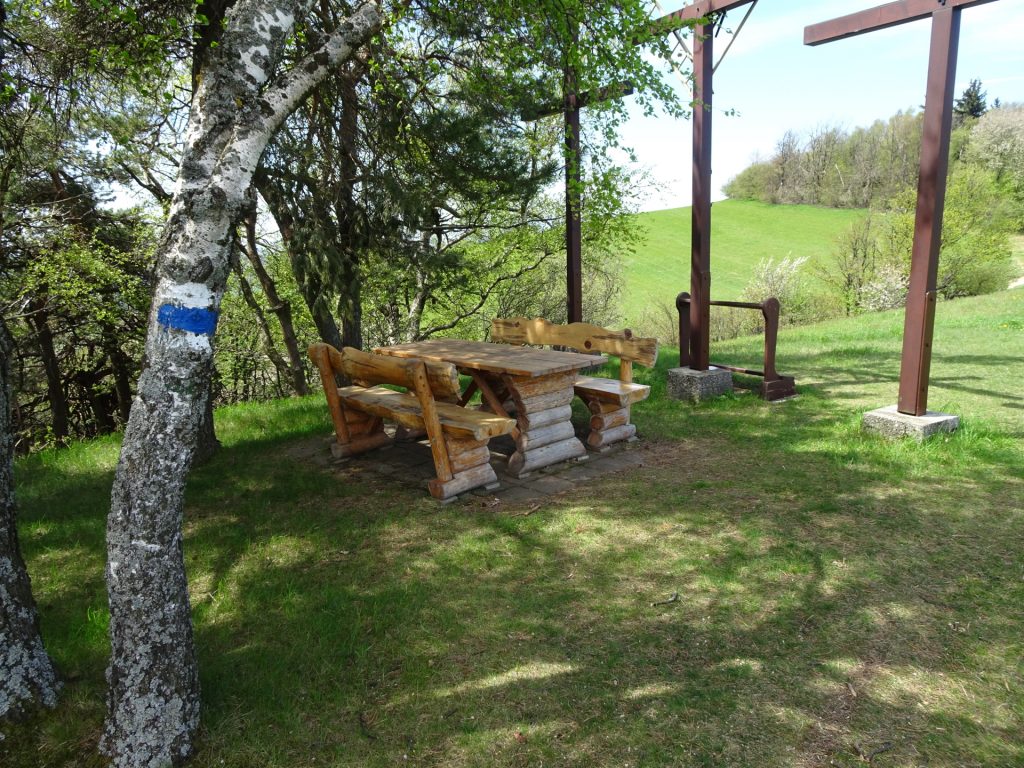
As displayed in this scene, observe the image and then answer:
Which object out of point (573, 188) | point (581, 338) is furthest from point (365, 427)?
point (573, 188)

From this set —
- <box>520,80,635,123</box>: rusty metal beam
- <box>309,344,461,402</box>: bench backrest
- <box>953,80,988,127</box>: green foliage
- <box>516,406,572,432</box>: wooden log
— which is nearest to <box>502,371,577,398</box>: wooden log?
<box>516,406,572,432</box>: wooden log

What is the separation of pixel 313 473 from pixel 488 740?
344 cm

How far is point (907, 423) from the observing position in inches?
204

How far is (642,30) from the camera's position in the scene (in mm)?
5133

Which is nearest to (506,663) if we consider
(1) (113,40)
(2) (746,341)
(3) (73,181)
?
(1) (113,40)

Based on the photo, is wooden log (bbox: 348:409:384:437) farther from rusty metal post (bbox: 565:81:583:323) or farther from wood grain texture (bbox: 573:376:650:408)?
rusty metal post (bbox: 565:81:583:323)

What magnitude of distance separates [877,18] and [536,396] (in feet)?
13.2

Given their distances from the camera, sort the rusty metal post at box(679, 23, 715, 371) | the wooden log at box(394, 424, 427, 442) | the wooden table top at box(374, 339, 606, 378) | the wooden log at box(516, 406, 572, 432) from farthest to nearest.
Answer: the rusty metal post at box(679, 23, 715, 371), the wooden log at box(394, 424, 427, 442), the wooden log at box(516, 406, 572, 432), the wooden table top at box(374, 339, 606, 378)

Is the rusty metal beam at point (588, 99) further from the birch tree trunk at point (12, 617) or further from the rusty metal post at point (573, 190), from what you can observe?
the birch tree trunk at point (12, 617)

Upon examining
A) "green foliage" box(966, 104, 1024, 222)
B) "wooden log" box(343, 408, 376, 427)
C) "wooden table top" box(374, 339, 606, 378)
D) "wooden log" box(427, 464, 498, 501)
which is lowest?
"wooden log" box(427, 464, 498, 501)

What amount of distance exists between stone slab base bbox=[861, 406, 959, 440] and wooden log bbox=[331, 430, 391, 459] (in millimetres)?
4283

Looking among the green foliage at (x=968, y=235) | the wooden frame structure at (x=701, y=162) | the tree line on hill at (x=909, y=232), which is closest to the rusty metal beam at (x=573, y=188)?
the wooden frame structure at (x=701, y=162)

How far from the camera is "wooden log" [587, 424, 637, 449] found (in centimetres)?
559

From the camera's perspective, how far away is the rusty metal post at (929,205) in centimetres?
468
